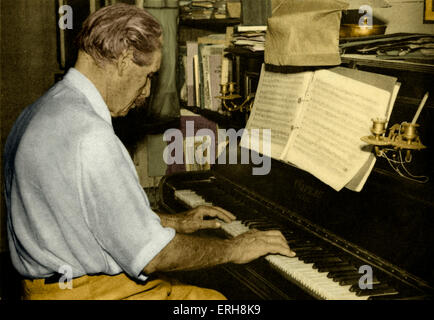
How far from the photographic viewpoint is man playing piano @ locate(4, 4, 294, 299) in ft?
5.36

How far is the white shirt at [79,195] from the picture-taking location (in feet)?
5.33

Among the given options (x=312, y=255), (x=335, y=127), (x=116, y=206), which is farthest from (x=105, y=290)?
(x=335, y=127)

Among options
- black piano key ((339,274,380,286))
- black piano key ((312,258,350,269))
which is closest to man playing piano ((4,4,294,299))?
black piano key ((312,258,350,269))

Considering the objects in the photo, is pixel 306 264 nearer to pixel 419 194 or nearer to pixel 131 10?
pixel 419 194

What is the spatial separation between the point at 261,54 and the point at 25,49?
2.43m

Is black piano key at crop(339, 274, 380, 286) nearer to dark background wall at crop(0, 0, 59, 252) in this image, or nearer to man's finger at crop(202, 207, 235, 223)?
man's finger at crop(202, 207, 235, 223)

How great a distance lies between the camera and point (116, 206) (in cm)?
163

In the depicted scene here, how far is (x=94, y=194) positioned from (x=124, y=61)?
1.62ft

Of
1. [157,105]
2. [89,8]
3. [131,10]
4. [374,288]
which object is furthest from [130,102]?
[89,8]

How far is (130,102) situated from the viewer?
6.47 ft

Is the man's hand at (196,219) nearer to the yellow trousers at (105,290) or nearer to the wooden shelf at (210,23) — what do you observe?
the yellow trousers at (105,290)

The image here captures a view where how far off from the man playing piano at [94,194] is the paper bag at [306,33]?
60 centimetres

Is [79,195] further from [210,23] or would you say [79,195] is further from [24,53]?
[24,53]
